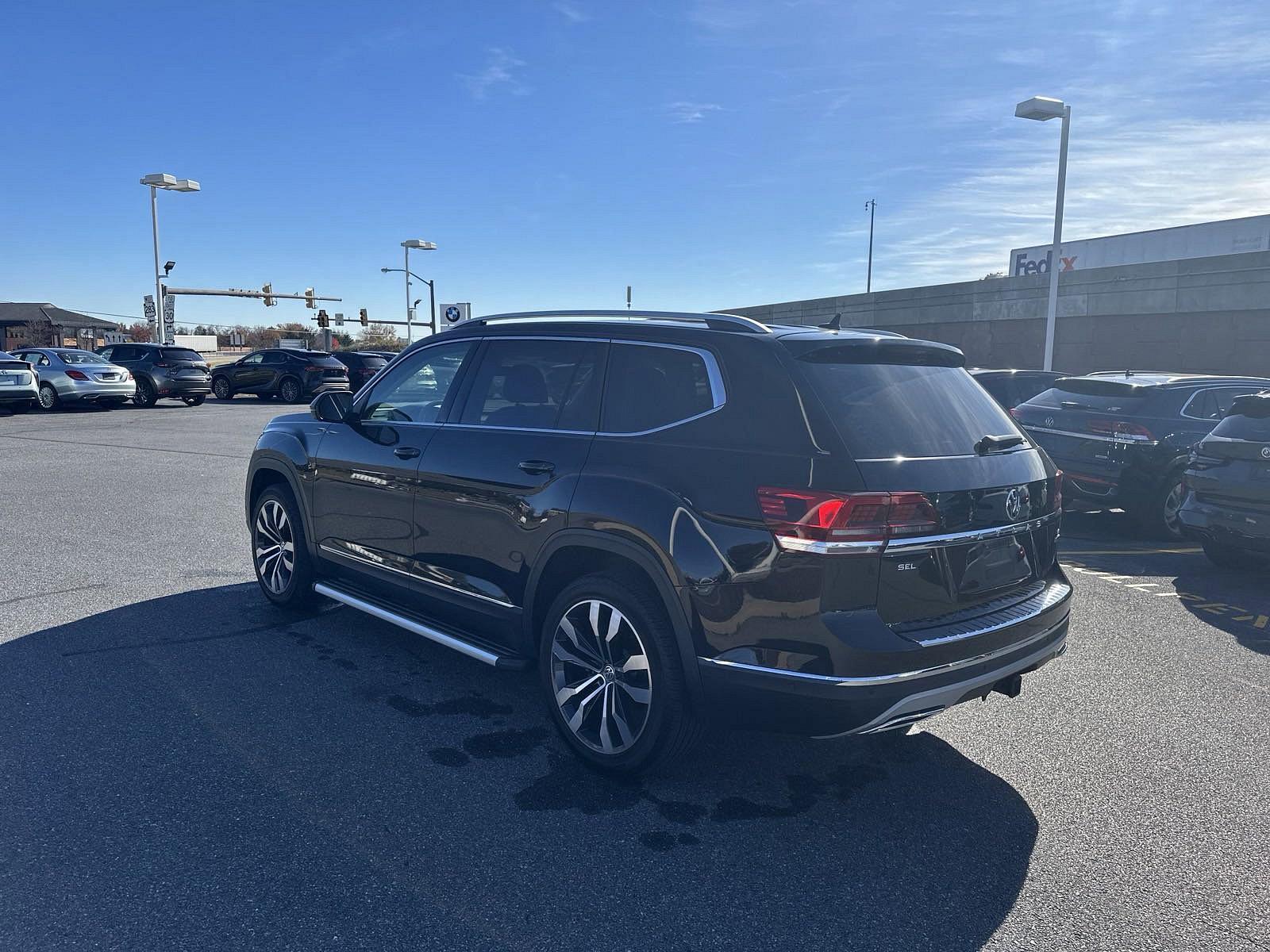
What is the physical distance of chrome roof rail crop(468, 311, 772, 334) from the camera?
3.67 metres

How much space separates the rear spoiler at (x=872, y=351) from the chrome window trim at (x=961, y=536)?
753 mm

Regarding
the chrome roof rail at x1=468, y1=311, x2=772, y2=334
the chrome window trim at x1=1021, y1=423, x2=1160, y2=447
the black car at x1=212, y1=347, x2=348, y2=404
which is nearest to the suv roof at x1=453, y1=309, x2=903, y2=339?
the chrome roof rail at x1=468, y1=311, x2=772, y2=334

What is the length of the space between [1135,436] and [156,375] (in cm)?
2556

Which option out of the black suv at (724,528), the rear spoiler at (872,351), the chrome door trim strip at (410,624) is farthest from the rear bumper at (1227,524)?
the chrome door trim strip at (410,624)

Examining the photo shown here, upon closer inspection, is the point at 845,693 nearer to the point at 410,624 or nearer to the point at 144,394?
the point at 410,624

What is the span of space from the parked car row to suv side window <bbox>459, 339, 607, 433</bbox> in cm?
1663

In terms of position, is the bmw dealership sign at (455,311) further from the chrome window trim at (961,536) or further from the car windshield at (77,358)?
the chrome window trim at (961,536)

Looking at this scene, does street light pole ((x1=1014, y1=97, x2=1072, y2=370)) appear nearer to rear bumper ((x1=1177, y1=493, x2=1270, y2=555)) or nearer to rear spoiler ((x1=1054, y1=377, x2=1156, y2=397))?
rear spoiler ((x1=1054, y1=377, x2=1156, y2=397))

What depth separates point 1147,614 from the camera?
20.4 feet

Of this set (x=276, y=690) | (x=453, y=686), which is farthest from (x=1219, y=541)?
(x=276, y=690)

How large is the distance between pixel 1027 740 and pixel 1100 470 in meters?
5.79

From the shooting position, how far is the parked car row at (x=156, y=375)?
23438mm

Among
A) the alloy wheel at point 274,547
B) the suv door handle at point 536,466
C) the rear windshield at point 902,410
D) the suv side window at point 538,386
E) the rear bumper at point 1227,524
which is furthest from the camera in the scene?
the rear bumper at point 1227,524

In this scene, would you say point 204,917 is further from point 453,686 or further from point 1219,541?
point 1219,541
